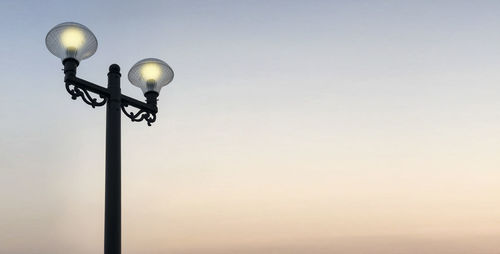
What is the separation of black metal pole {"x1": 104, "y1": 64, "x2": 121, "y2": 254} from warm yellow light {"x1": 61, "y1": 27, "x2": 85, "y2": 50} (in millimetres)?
439

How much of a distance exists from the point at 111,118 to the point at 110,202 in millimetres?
924

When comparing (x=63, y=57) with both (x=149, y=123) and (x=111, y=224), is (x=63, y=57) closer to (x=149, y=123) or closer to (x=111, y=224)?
(x=149, y=123)

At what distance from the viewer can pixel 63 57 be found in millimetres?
5246

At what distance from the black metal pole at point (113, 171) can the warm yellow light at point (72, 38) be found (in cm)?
44

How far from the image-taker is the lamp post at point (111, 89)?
185 inches

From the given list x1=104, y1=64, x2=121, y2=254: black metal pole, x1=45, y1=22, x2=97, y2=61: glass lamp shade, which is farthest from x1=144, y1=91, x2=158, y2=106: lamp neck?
x1=45, y1=22, x2=97, y2=61: glass lamp shade

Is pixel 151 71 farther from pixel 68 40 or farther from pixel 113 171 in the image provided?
pixel 113 171

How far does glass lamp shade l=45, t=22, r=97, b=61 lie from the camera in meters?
5.25

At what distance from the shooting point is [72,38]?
5273mm

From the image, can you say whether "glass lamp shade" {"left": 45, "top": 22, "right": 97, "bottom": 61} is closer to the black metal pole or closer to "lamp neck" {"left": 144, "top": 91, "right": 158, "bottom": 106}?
the black metal pole

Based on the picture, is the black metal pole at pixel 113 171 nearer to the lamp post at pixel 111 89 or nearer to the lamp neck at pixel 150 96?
the lamp post at pixel 111 89

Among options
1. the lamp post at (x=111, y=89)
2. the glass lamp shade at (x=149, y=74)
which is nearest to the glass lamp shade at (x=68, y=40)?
the lamp post at (x=111, y=89)

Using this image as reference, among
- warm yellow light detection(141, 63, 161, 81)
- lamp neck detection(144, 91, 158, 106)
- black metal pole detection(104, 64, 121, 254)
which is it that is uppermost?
warm yellow light detection(141, 63, 161, 81)

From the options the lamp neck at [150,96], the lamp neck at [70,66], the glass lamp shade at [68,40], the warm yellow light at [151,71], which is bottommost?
the lamp neck at [150,96]
